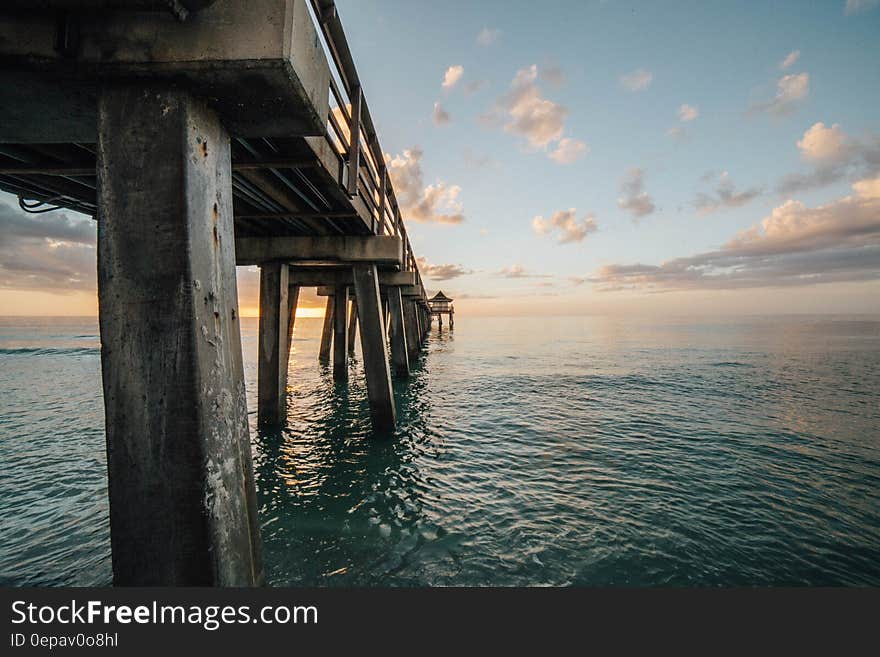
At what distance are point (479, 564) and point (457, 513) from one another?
1.17m

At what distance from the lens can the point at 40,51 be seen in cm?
195

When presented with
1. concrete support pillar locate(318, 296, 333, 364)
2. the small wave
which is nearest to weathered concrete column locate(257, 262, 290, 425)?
concrete support pillar locate(318, 296, 333, 364)

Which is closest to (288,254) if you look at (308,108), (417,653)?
(308,108)

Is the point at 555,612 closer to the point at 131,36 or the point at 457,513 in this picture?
the point at 457,513

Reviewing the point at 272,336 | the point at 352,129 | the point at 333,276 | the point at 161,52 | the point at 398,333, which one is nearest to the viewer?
the point at 161,52

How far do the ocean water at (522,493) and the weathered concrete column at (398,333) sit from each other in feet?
10.1

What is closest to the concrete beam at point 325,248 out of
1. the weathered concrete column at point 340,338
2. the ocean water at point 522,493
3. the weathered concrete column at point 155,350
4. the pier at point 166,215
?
the ocean water at point 522,493

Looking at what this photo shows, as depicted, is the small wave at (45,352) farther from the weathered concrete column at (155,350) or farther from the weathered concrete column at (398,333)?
the weathered concrete column at (155,350)

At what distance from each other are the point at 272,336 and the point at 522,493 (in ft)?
20.6

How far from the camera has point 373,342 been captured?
8570 mm

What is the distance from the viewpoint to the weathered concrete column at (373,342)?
8.53 m

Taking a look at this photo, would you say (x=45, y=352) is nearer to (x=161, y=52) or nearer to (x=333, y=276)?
(x=333, y=276)

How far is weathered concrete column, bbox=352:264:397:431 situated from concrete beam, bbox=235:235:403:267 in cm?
58

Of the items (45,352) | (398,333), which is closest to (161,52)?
(398,333)
